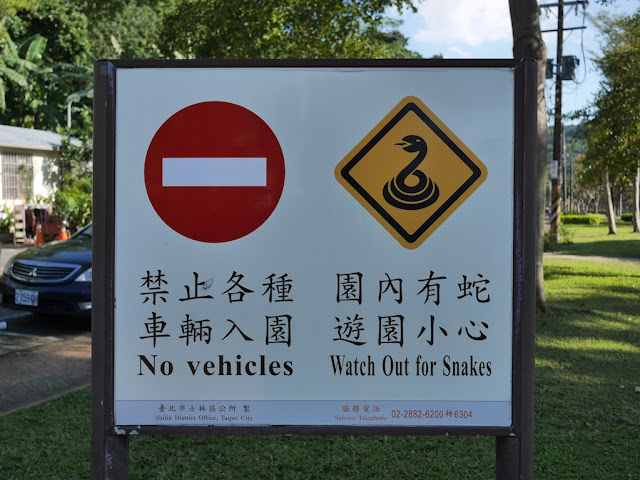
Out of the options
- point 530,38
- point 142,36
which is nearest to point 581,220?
point 142,36

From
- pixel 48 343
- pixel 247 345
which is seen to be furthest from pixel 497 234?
pixel 48 343

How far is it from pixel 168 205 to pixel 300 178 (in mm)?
492

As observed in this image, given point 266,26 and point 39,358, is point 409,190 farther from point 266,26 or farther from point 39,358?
point 266,26

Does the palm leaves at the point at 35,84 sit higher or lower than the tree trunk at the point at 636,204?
higher

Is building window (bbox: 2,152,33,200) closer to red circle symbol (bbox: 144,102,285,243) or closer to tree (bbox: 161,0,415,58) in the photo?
tree (bbox: 161,0,415,58)

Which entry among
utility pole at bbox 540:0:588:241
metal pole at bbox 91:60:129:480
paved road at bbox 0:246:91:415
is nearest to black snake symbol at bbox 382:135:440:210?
metal pole at bbox 91:60:129:480

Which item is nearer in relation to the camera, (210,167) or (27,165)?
(210,167)

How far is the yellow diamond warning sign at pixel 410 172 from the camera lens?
2789mm

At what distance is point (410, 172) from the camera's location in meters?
2.80

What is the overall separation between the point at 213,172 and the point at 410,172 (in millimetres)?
718

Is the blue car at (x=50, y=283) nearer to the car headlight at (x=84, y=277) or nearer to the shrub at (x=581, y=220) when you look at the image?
the car headlight at (x=84, y=277)

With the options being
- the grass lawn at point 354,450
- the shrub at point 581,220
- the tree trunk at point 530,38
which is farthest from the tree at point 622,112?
the shrub at point 581,220

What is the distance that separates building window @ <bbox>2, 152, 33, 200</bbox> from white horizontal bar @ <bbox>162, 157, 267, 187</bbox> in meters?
21.0

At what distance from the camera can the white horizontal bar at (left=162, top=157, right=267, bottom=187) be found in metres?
2.79
